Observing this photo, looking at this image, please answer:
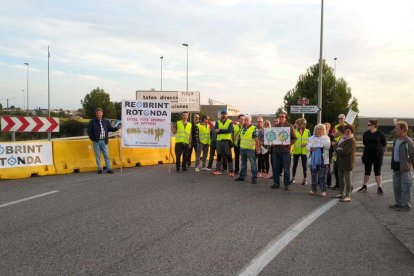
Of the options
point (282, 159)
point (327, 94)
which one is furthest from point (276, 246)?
point (327, 94)

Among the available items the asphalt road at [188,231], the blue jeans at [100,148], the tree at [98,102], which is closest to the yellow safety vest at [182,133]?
the blue jeans at [100,148]

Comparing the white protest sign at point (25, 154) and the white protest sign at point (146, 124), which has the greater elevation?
the white protest sign at point (146, 124)

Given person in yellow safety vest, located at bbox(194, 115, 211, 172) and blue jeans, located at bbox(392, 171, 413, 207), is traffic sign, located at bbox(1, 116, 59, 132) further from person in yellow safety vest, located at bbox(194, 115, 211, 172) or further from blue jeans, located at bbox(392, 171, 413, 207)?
blue jeans, located at bbox(392, 171, 413, 207)

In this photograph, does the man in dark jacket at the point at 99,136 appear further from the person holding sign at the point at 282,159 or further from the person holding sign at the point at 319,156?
the person holding sign at the point at 319,156

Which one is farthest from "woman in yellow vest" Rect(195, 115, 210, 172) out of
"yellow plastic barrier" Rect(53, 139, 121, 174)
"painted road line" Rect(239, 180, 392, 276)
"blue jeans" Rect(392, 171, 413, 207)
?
"blue jeans" Rect(392, 171, 413, 207)

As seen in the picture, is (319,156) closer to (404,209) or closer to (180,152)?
(404,209)

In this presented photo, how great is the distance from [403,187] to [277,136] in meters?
3.15

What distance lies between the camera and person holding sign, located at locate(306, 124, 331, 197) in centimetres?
958

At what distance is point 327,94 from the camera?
4116 centimetres

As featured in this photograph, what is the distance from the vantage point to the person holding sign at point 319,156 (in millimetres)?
9578

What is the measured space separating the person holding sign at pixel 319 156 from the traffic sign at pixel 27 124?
A: 8.26m

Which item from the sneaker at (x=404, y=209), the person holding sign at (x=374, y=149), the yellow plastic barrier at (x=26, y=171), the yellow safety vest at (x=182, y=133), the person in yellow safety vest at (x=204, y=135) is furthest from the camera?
the person in yellow safety vest at (x=204, y=135)

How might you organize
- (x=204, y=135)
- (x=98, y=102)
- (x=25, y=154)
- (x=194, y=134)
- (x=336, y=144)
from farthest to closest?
(x=98, y=102) < (x=194, y=134) < (x=204, y=135) < (x=25, y=154) < (x=336, y=144)

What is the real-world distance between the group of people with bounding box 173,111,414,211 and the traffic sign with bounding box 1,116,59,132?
4089mm
